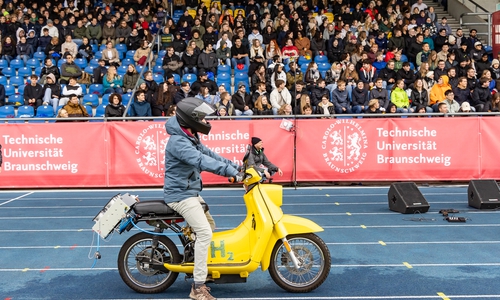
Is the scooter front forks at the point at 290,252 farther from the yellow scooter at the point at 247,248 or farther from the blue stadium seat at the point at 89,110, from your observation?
the blue stadium seat at the point at 89,110

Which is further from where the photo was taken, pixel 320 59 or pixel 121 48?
pixel 121 48

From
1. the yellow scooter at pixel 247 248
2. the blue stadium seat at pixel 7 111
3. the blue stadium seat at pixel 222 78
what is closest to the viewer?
the yellow scooter at pixel 247 248

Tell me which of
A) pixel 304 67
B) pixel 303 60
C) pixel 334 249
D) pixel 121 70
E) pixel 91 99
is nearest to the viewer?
pixel 334 249

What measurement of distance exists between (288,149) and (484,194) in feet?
15.2

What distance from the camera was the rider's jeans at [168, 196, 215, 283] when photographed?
6590 mm

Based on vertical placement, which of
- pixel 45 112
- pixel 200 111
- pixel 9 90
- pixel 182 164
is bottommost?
pixel 182 164

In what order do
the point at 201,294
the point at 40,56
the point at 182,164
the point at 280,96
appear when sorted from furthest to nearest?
the point at 40,56
the point at 280,96
the point at 182,164
the point at 201,294

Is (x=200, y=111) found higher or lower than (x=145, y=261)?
higher

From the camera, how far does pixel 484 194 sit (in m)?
12.3

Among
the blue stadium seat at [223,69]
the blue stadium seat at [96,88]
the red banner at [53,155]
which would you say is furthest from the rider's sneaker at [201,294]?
the blue stadium seat at [223,69]

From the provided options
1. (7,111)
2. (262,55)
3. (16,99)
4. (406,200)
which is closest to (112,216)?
(406,200)

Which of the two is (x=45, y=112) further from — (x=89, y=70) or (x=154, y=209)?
(x=154, y=209)

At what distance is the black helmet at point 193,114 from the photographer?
663cm

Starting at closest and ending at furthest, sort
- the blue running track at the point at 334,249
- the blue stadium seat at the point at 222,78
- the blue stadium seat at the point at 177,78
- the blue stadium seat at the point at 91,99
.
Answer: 1. the blue running track at the point at 334,249
2. the blue stadium seat at the point at 91,99
3. the blue stadium seat at the point at 177,78
4. the blue stadium seat at the point at 222,78
